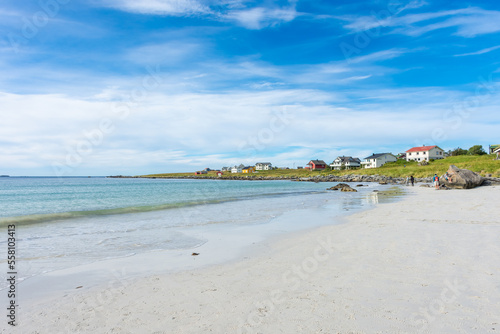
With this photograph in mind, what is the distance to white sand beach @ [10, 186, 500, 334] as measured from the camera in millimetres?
5145

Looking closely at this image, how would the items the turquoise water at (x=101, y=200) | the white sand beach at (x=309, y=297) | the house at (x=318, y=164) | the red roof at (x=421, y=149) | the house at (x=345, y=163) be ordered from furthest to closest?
the house at (x=318, y=164) → the house at (x=345, y=163) → the red roof at (x=421, y=149) → the turquoise water at (x=101, y=200) → the white sand beach at (x=309, y=297)

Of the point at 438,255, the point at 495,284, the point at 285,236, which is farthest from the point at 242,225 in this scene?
the point at 495,284

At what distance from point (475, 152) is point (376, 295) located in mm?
113518

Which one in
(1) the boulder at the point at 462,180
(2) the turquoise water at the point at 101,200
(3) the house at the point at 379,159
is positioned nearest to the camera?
(2) the turquoise water at the point at 101,200

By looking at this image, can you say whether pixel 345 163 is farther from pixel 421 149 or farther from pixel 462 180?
pixel 462 180

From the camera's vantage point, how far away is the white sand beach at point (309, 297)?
5145mm

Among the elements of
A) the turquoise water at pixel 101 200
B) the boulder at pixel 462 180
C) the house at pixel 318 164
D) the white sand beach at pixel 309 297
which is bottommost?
the turquoise water at pixel 101 200

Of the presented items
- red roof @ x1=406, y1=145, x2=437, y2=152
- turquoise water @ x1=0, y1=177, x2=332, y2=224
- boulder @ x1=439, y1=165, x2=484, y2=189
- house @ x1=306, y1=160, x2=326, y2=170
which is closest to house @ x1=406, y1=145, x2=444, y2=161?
red roof @ x1=406, y1=145, x2=437, y2=152

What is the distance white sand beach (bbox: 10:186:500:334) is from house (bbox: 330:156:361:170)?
13552cm

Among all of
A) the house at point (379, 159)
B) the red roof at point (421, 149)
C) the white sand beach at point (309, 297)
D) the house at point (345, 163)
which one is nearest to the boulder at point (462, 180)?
the white sand beach at point (309, 297)

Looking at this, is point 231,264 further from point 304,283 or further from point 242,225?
point 242,225

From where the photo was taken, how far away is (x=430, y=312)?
17.6 feet

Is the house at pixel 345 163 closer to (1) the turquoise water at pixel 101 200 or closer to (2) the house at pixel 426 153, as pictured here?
(2) the house at pixel 426 153

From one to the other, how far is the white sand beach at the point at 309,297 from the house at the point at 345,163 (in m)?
136
